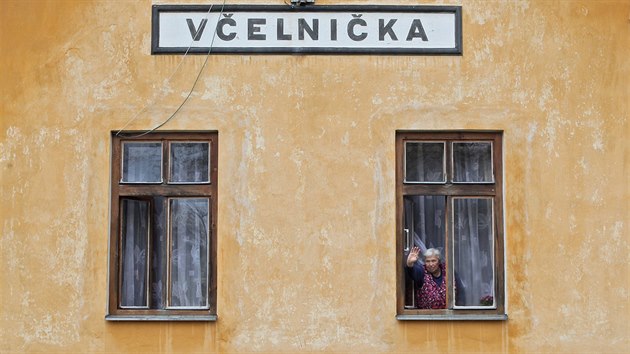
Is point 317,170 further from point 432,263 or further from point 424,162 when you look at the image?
point 432,263

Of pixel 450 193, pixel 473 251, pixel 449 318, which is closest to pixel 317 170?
pixel 450 193

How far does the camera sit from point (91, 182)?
10711 millimetres

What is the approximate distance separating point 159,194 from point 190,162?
383mm

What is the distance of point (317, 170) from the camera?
35.1 ft

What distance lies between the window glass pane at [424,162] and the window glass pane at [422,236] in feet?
0.55

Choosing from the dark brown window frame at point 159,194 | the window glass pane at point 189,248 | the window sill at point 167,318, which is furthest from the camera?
the window glass pane at point 189,248

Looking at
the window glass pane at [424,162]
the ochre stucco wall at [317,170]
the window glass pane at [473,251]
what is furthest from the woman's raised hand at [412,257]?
the window glass pane at [424,162]

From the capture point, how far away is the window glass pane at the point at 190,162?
10.8 metres

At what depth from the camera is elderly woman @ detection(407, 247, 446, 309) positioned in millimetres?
10742

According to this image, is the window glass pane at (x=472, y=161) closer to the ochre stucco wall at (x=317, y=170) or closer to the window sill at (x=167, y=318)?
the ochre stucco wall at (x=317, y=170)

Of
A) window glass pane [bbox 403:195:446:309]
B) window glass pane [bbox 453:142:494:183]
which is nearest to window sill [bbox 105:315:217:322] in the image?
window glass pane [bbox 403:195:446:309]

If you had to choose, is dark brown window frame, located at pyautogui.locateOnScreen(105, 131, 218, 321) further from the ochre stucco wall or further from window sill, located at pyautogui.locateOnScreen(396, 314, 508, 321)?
window sill, located at pyautogui.locateOnScreen(396, 314, 508, 321)

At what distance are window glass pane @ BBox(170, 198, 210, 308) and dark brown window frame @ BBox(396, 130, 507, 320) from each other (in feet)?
5.44

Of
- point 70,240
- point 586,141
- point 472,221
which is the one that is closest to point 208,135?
point 70,240
